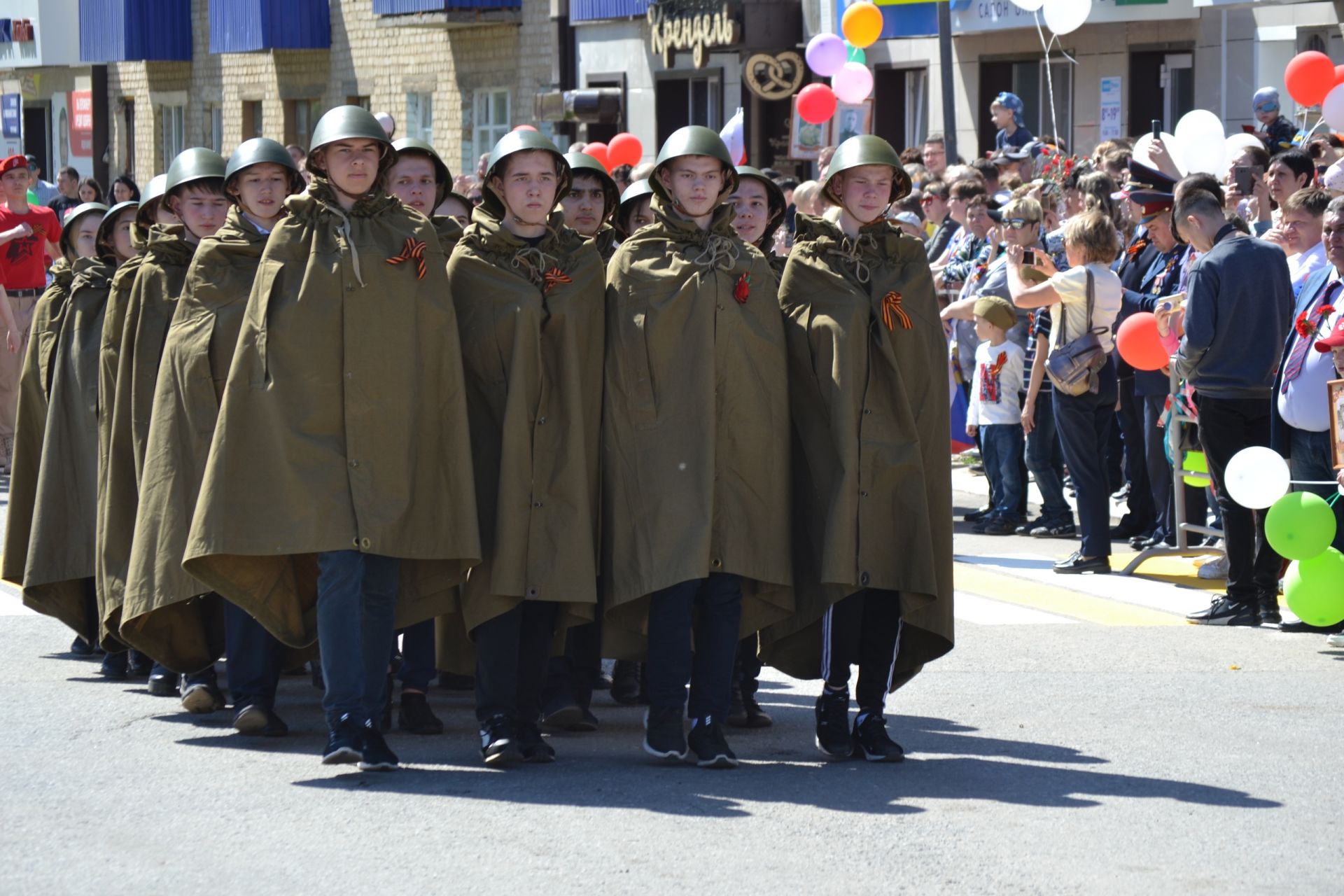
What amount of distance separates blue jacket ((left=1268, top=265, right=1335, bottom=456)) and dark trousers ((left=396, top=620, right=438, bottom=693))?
427 cm

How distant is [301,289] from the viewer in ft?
22.4

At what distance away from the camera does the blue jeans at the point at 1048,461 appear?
12422 millimetres

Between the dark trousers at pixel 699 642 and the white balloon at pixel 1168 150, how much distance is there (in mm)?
7235

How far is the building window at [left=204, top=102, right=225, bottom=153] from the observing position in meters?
42.7

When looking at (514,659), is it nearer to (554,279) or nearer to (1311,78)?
(554,279)

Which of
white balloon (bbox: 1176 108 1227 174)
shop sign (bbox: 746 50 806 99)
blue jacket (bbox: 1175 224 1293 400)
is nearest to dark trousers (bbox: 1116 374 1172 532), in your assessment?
white balloon (bbox: 1176 108 1227 174)

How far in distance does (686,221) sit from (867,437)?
35.9 inches

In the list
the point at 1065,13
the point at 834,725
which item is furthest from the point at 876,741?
the point at 1065,13

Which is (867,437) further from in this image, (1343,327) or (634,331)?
(1343,327)

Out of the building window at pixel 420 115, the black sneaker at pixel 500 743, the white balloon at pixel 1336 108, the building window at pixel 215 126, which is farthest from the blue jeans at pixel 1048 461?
the building window at pixel 215 126

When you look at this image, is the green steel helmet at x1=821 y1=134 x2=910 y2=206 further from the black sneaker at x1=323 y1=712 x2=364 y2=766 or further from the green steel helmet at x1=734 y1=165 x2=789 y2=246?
the black sneaker at x1=323 y1=712 x2=364 y2=766

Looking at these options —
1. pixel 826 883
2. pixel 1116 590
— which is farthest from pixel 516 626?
pixel 1116 590

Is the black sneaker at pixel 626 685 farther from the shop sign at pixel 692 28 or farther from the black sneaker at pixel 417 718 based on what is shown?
the shop sign at pixel 692 28

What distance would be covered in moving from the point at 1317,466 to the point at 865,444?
353cm
